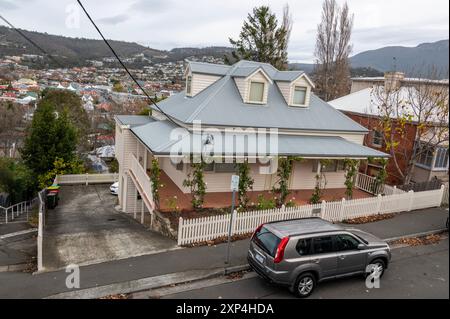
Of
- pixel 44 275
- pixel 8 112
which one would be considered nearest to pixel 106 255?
pixel 44 275

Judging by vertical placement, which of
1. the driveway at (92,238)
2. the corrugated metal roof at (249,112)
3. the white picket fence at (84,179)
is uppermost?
the corrugated metal roof at (249,112)

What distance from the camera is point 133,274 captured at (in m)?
9.69

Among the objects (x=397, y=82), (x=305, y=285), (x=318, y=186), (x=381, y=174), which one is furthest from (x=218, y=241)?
(x=397, y=82)

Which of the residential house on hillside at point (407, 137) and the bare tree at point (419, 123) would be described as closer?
the bare tree at point (419, 123)

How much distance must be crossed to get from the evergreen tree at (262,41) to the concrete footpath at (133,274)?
32.4m

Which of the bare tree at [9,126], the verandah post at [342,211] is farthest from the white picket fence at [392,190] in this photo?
the bare tree at [9,126]

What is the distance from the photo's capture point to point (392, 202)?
52.7 ft

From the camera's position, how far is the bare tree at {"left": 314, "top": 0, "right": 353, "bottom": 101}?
43.7 m

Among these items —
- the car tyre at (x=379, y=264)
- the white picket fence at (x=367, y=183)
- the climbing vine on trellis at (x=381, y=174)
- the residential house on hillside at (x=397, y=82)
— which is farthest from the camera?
the residential house on hillside at (x=397, y=82)

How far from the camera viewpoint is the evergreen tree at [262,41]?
3900 cm

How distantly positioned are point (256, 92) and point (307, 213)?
7.36 meters

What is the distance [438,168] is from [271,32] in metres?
25.1

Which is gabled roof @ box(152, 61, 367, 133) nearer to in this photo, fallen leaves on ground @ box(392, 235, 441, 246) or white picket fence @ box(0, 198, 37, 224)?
fallen leaves on ground @ box(392, 235, 441, 246)

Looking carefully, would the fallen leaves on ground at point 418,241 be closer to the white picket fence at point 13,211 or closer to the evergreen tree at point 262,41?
the white picket fence at point 13,211
